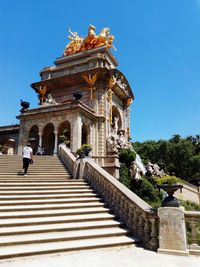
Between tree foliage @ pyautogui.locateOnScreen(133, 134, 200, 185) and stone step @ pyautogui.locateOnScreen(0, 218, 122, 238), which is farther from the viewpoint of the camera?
tree foliage @ pyautogui.locateOnScreen(133, 134, 200, 185)

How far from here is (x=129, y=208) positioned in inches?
308

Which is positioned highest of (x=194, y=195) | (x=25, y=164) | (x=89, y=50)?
(x=89, y=50)

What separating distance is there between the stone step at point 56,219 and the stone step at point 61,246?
3.15 feet

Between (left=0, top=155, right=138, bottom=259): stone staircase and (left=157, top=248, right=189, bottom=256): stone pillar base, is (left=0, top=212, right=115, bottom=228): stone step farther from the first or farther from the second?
(left=157, top=248, right=189, bottom=256): stone pillar base

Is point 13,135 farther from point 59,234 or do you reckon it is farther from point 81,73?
point 59,234

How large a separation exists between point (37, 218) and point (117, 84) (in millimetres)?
24482

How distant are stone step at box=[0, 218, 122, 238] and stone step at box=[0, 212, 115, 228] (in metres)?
0.08

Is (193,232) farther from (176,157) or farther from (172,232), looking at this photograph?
(176,157)

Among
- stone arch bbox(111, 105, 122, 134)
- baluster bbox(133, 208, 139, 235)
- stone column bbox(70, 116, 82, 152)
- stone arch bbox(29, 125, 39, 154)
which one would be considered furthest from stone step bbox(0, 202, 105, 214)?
stone arch bbox(111, 105, 122, 134)

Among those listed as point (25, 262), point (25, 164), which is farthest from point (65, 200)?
point (25, 164)

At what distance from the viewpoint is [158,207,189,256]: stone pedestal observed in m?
6.03

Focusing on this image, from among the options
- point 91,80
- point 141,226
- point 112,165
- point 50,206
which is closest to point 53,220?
point 50,206

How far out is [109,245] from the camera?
6410 mm

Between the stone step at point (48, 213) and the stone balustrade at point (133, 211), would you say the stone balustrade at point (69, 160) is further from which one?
the stone step at point (48, 213)
